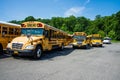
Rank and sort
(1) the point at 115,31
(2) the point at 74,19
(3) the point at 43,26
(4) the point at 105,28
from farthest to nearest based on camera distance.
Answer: (2) the point at 74,19 < (4) the point at 105,28 < (1) the point at 115,31 < (3) the point at 43,26

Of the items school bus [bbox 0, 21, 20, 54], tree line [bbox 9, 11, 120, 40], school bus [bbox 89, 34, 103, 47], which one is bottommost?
school bus [bbox 89, 34, 103, 47]

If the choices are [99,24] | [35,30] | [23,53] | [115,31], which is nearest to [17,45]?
[23,53]

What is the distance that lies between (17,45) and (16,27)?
435cm

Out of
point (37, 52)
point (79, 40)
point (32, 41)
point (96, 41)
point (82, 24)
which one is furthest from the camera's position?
point (82, 24)

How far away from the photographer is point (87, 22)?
117312 mm

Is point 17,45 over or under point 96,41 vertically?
over

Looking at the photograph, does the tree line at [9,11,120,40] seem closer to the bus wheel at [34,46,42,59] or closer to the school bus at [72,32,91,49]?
the school bus at [72,32,91,49]

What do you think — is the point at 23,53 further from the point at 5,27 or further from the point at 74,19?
the point at 74,19

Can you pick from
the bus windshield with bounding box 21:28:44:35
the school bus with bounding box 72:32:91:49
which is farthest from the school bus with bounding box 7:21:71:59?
the school bus with bounding box 72:32:91:49

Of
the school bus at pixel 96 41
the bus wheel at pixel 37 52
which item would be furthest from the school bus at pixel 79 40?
the bus wheel at pixel 37 52

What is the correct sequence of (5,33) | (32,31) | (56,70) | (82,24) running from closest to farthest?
(56,70) < (32,31) < (5,33) < (82,24)

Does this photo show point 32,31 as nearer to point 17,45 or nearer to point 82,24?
point 17,45

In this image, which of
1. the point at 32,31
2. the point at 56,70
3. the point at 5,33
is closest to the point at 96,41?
the point at 32,31

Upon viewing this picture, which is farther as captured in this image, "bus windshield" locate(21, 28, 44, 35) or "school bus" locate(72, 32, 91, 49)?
"school bus" locate(72, 32, 91, 49)
